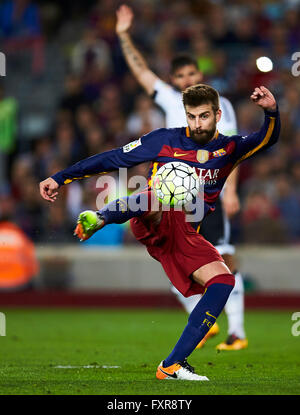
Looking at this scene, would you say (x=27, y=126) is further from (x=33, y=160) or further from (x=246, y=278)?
(x=246, y=278)

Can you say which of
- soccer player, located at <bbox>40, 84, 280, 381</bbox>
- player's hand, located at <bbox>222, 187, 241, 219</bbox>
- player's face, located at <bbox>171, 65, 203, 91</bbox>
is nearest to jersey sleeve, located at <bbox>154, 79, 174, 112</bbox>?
player's face, located at <bbox>171, 65, 203, 91</bbox>

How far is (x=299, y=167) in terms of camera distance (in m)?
14.5

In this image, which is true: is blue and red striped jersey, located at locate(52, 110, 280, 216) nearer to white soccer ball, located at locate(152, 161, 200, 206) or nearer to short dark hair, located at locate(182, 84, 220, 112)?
white soccer ball, located at locate(152, 161, 200, 206)

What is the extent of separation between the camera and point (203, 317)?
21.4 ft

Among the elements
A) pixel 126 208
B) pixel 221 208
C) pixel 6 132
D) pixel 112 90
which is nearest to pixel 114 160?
pixel 126 208

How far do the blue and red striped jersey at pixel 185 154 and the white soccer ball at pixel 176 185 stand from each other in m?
0.13

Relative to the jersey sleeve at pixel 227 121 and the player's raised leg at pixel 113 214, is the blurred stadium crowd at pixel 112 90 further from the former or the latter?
the player's raised leg at pixel 113 214

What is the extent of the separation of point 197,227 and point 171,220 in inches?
10.5

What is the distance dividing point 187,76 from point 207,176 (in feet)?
7.55

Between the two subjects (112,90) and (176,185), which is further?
(112,90)

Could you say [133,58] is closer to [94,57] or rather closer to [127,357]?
[127,357]

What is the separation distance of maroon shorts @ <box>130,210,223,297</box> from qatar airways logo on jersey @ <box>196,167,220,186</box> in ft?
0.95

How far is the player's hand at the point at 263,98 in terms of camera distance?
6.50 meters

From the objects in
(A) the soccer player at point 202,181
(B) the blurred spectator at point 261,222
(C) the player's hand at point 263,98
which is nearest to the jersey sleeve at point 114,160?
(A) the soccer player at point 202,181
